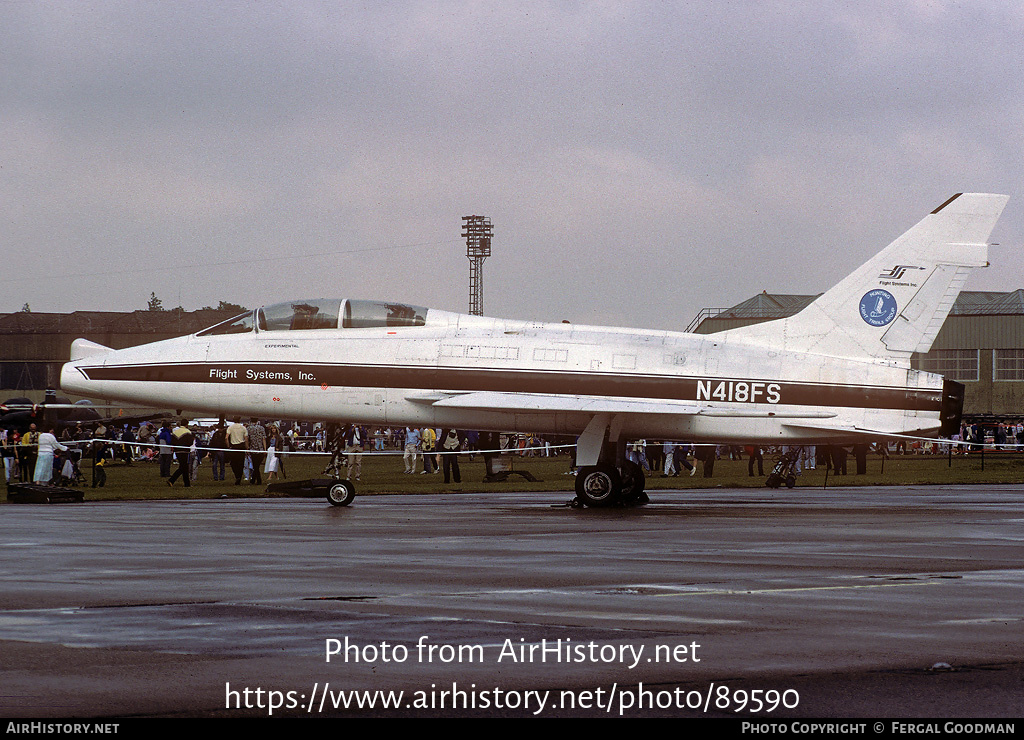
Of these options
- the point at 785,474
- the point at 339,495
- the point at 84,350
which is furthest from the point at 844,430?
the point at 84,350

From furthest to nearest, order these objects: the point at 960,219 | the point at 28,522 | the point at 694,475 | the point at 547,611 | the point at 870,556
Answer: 1. the point at 694,475
2. the point at 960,219
3. the point at 28,522
4. the point at 870,556
5. the point at 547,611

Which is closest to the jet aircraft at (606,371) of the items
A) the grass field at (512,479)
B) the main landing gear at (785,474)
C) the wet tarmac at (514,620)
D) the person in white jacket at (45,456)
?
the grass field at (512,479)

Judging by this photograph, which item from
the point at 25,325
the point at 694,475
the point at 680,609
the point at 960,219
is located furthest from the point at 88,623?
the point at 25,325

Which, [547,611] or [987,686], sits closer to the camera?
[987,686]

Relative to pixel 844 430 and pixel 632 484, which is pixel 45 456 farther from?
pixel 844 430

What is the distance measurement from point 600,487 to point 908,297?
22.6ft

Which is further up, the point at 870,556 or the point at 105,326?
the point at 105,326

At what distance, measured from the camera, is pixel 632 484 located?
83.9 ft

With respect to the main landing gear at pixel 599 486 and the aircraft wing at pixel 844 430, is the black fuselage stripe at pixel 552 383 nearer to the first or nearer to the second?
the aircraft wing at pixel 844 430

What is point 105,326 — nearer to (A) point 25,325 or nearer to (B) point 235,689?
(A) point 25,325

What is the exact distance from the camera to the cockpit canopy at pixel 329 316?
2511cm

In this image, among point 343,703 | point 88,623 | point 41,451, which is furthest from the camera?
point 41,451

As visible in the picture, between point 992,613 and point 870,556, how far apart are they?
15.7ft

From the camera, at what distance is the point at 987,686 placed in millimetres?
6406
